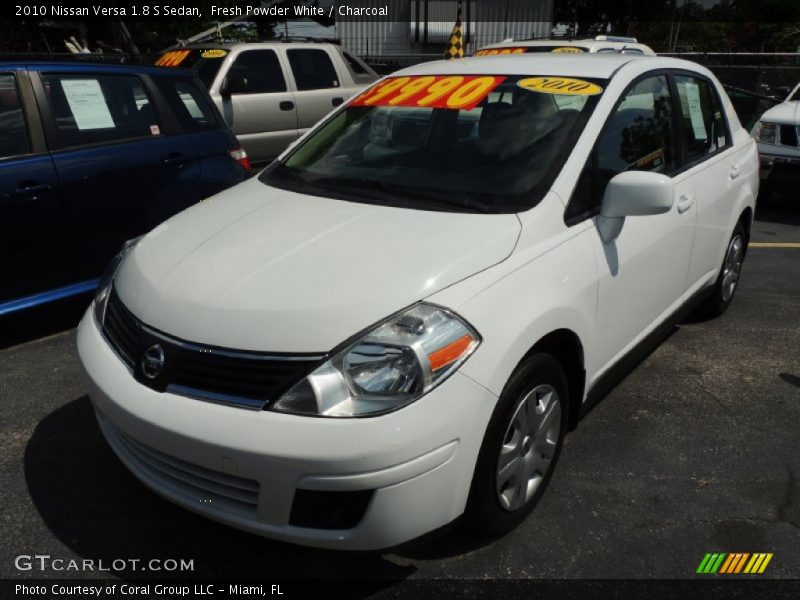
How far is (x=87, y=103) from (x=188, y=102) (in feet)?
2.78

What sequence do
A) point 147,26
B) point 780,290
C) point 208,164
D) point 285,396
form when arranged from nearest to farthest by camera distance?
point 285,396 < point 208,164 < point 780,290 < point 147,26

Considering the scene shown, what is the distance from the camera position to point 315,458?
1902 millimetres

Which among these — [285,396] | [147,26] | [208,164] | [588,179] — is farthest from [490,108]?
[147,26]

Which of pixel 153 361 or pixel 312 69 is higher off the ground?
pixel 312 69

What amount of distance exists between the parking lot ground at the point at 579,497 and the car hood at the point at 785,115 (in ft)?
15.8

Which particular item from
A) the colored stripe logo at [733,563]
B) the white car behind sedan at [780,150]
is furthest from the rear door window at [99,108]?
the white car behind sedan at [780,150]

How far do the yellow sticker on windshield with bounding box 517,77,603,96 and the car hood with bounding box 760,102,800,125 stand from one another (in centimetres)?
587

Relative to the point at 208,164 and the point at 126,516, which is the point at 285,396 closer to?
the point at 126,516

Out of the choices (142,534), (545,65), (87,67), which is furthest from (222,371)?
(87,67)

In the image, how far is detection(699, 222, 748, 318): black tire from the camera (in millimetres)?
4340

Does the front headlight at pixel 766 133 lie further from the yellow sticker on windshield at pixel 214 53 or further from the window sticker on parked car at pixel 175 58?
the window sticker on parked car at pixel 175 58

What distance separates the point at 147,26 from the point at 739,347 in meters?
20.8

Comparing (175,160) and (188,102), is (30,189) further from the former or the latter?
(188,102)

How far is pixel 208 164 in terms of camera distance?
4.95m
